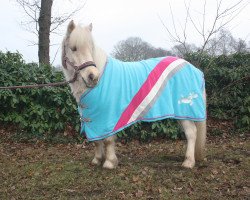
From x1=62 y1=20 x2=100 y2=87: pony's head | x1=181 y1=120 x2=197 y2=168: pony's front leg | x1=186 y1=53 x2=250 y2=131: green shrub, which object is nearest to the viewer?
x1=62 y1=20 x2=100 y2=87: pony's head

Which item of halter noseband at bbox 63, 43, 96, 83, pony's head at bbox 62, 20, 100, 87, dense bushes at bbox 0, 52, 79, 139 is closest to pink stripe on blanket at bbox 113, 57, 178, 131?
pony's head at bbox 62, 20, 100, 87

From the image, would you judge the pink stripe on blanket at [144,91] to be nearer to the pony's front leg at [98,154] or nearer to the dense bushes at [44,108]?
the pony's front leg at [98,154]

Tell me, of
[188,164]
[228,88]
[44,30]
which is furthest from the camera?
[44,30]

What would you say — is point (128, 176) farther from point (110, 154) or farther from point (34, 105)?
point (34, 105)

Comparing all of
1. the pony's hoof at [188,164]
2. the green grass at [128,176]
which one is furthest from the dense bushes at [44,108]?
the pony's hoof at [188,164]

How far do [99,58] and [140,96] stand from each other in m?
0.81

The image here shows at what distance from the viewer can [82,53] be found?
4863 mm

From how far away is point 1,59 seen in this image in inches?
337

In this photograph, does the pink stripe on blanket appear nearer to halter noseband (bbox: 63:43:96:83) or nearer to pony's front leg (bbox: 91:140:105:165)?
pony's front leg (bbox: 91:140:105:165)

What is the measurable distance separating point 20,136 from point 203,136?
13.3ft

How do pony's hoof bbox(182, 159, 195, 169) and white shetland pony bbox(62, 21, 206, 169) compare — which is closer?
white shetland pony bbox(62, 21, 206, 169)

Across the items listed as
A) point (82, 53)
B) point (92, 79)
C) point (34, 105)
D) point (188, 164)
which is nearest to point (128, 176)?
point (188, 164)

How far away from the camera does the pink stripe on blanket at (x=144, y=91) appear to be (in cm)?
531

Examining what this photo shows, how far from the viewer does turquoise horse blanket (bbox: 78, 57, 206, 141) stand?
17.1 feet
